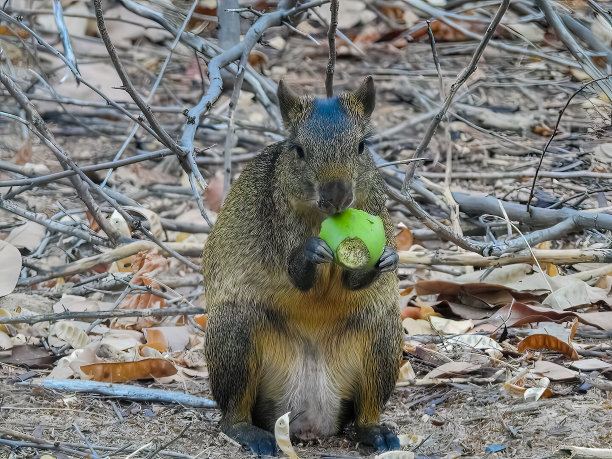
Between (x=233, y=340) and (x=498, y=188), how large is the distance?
3.81 meters

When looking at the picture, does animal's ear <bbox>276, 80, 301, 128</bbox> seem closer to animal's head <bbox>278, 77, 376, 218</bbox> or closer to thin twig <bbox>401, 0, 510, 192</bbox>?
animal's head <bbox>278, 77, 376, 218</bbox>

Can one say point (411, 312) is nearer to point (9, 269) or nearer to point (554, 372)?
point (554, 372)

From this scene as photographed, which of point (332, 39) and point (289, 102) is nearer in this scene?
point (289, 102)

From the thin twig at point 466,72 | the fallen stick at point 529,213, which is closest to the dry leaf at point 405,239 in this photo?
the fallen stick at point 529,213

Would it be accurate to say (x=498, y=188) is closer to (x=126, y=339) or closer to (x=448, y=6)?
(x=448, y=6)

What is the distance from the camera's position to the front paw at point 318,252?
3.83 meters

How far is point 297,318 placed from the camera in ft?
13.8

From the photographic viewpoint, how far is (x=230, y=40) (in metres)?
6.10

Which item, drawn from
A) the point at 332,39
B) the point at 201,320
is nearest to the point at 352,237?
the point at 332,39

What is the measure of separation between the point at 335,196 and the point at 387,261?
453 millimetres

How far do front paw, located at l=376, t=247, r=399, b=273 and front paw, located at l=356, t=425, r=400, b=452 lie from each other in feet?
2.49

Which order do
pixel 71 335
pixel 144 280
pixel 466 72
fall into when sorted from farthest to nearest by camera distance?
pixel 144 280
pixel 71 335
pixel 466 72

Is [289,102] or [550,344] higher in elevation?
[289,102]

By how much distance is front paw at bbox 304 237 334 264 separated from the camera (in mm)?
3828
